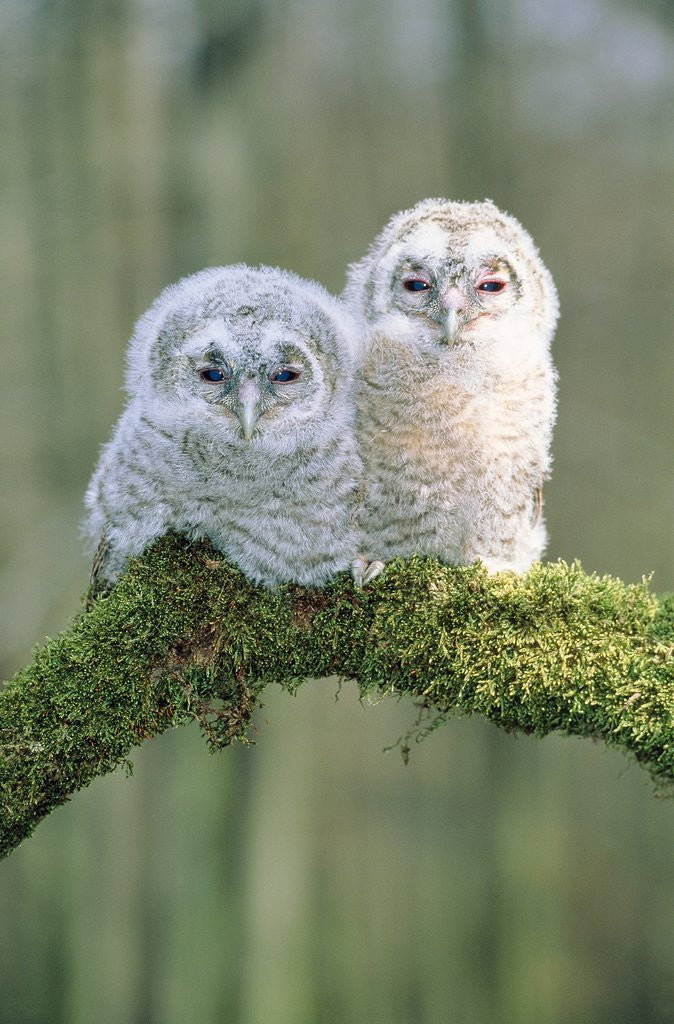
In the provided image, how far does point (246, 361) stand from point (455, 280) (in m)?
0.56

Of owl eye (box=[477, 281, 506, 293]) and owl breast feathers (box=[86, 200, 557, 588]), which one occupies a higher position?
owl eye (box=[477, 281, 506, 293])

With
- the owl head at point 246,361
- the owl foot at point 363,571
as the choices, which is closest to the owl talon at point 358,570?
the owl foot at point 363,571

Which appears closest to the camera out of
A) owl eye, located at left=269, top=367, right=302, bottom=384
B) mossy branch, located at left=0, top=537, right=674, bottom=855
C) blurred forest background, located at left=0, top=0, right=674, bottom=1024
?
mossy branch, located at left=0, top=537, right=674, bottom=855

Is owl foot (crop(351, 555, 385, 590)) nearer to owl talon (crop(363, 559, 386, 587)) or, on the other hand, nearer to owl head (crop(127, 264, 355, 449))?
owl talon (crop(363, 559, 386, 587))

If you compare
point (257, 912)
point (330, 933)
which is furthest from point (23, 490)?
point (330, 933)

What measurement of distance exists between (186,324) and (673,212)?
308 cm

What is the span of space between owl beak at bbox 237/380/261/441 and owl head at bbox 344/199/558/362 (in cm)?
47

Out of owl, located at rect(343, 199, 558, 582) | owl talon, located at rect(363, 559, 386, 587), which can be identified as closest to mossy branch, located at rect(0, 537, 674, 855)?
owl talon, located at rect(363, 559, 386, 587)

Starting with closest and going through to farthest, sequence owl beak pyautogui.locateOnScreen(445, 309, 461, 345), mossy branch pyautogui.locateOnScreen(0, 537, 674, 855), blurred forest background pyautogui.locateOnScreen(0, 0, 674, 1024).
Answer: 1. mossy branch pyautogui.locateOnScreen(0, 537, 674, 855)
2. owl beak pyautogui.locateOnScreen(445, 309, 461, 345)
3. blurred forest background pyautogui.locateOnScreen(0, 0, 674, 1024)

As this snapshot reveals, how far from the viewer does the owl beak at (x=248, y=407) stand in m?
1.90

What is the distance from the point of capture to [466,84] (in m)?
4.31

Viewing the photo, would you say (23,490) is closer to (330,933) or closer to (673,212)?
(330,933)

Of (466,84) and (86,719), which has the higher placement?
(466,84)

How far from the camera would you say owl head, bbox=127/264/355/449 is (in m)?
1.95
